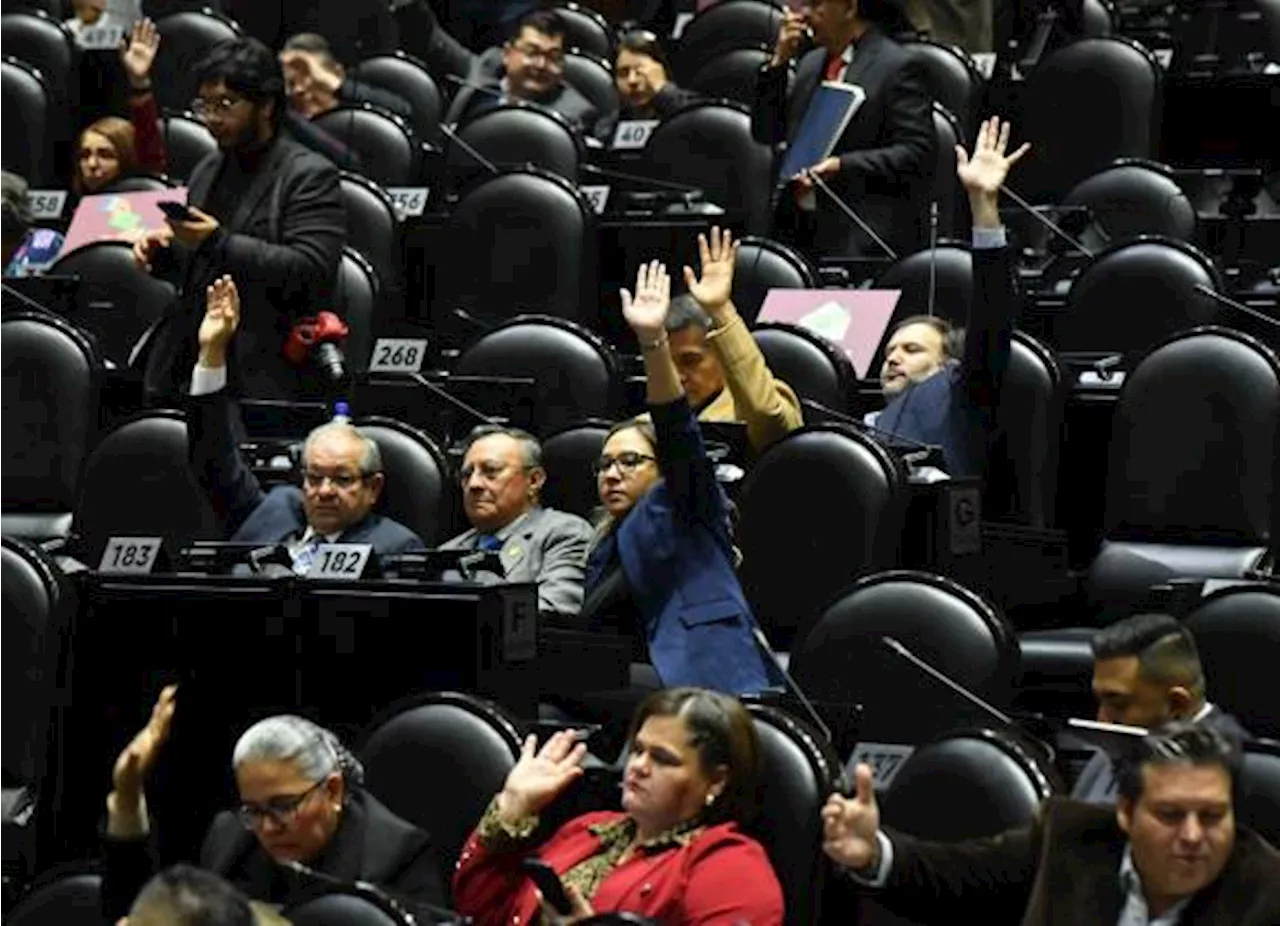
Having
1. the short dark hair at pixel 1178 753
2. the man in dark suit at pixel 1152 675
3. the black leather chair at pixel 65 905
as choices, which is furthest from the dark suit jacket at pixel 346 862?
the short dark hair at pixel 1178 753

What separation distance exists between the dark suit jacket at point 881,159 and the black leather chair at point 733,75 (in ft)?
4.03

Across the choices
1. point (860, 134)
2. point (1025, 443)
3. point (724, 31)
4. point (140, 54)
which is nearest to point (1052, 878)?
point (1025, 443)

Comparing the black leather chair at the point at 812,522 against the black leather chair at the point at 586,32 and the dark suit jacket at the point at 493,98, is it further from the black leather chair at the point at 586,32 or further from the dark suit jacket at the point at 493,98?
the black leather chair at the point at 586,32

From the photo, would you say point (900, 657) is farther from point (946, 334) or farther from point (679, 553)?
point (946, 334)

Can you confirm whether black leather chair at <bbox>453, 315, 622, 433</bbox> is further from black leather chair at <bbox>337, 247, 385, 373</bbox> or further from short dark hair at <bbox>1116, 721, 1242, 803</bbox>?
short dark hair at <bbox>1116, 721, 1242, 803</bbox>

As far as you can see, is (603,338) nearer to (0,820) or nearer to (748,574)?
(748,574)

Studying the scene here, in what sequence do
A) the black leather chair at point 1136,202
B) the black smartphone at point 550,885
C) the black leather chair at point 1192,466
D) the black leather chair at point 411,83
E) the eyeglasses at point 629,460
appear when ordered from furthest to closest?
the black leather chair at point 411,83 → the black leather chair at point 1136,202 → the black leather chair at point 1192,466 → the eyeglasses at point 629,460 → the black smartphone at point 550,885

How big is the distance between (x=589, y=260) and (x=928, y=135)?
0.75 meters

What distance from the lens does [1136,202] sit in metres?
7.71

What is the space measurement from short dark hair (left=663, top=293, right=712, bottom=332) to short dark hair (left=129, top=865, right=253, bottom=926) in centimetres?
265

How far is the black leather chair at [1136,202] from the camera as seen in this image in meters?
7.65

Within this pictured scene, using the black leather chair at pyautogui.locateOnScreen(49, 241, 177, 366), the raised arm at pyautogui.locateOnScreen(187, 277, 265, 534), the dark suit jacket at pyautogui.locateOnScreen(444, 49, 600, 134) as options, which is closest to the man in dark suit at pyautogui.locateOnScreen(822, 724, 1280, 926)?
the raised arm at pyautogui.locateOnScreen(187, 277, 265, 534)

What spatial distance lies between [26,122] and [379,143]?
0.87 metres

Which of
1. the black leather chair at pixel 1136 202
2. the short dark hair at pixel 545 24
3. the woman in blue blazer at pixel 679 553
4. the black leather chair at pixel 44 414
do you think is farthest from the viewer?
the short dark hair at pixel 545 24
